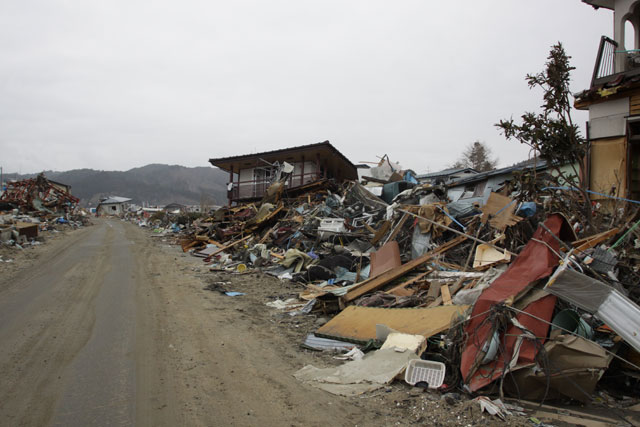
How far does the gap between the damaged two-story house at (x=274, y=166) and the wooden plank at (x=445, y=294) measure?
653 inches

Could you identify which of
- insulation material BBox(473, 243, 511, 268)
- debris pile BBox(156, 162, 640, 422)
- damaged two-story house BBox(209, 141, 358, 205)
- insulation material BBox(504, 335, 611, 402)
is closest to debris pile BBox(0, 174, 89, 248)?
damaged two-story house BBox(209, 141, 358, 205)

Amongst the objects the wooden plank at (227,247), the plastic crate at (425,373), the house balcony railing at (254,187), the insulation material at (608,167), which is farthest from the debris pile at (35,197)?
→ the insulation material at (608,167)

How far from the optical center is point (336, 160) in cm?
2588

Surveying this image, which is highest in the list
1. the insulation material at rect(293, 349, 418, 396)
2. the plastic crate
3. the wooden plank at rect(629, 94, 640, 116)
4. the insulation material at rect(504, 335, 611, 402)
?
the wooden plank at rect(629, 94, 640, 116)

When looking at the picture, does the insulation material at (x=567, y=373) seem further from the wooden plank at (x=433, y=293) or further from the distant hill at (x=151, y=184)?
the distant hill at (x=151, y=184)

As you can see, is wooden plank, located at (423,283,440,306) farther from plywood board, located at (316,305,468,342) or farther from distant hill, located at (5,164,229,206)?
distant hill, located at (5,164,229,206)

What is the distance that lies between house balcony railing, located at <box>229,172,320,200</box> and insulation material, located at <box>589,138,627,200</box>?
17.4 meters

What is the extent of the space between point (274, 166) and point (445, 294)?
67.9 ft

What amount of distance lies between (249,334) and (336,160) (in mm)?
20804

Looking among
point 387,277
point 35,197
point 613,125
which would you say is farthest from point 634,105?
point 35,197

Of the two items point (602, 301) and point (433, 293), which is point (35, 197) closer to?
point (433, 293)

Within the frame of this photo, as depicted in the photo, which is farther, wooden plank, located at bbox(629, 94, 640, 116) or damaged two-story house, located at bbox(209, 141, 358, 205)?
damaged two-story house, located at bbox(209, 141, 358, 205)

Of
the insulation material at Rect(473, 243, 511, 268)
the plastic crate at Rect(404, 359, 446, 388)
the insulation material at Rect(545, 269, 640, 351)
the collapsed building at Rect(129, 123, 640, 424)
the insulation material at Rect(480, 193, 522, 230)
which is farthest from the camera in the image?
the insulation material at Rect(480, 193, 522, 230)

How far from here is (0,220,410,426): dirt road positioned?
135 inches
